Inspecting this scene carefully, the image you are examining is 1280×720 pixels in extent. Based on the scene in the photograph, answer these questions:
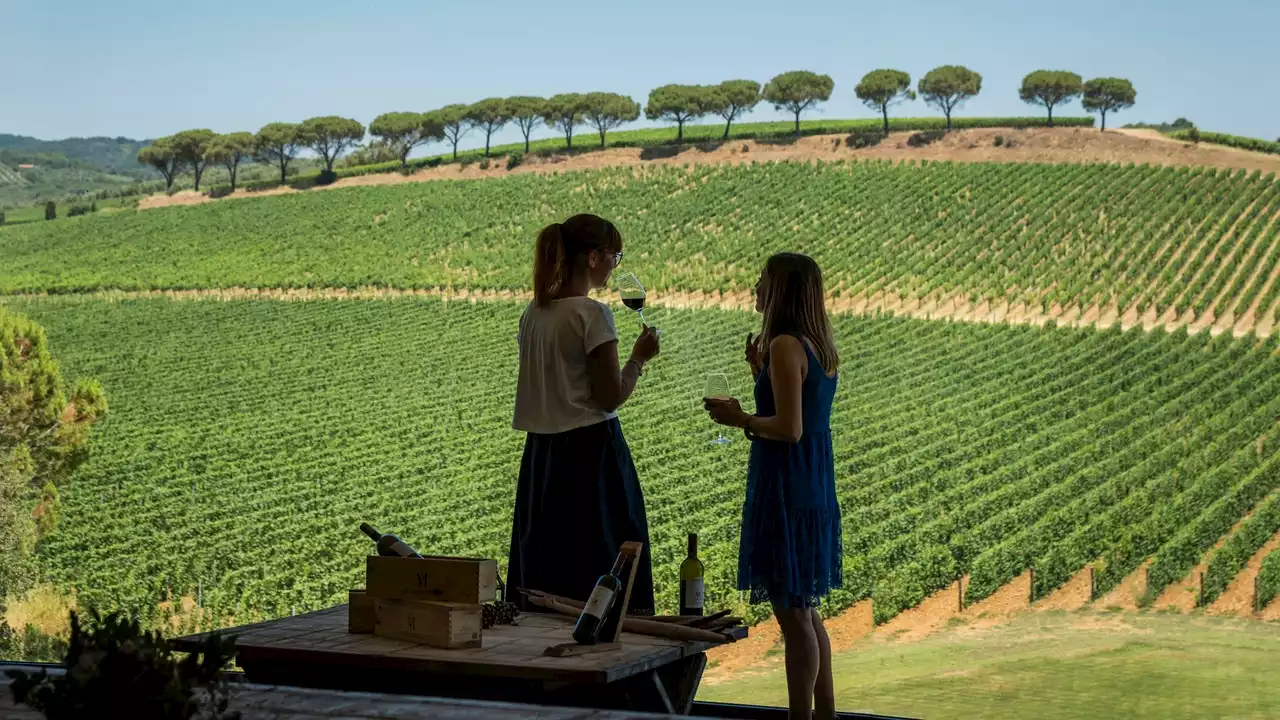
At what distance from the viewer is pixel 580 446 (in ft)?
11.8

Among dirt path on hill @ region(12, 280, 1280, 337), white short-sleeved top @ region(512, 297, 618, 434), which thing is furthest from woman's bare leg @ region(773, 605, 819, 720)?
dirt path on hill @ region(12, 280, 1280, 337)

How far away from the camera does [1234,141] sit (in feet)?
130

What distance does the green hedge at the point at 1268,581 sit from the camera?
1161 cm

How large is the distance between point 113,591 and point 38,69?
18.7 m

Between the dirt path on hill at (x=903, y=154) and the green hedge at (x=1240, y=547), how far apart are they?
25.1 metres

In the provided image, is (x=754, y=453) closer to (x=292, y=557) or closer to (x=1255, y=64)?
(x=292, y=557)

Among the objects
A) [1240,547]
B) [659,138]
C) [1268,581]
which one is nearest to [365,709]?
[1268,581]

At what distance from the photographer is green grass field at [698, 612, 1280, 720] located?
7.06m

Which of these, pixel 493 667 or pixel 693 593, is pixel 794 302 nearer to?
pixel 693 593

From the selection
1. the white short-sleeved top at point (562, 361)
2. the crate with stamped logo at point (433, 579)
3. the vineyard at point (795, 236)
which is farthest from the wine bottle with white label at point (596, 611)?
the vineyard at point (795, 236)

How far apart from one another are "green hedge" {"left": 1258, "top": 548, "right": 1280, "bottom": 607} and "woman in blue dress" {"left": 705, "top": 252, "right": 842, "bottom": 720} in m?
9.48

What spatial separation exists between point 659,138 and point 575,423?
4528 centimetres

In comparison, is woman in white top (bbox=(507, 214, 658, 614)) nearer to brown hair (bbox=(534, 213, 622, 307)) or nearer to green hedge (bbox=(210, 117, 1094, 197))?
brown hair (bbox=(534, 213, 622, 307))

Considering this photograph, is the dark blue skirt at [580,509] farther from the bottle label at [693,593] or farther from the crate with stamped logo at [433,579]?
the crate with stamped logo at [433,579]
